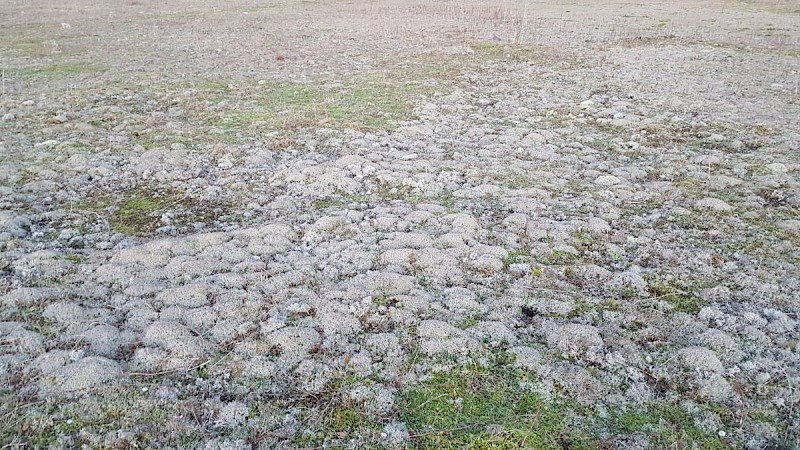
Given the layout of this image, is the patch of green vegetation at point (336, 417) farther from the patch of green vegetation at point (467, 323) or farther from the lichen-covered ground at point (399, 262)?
the patch of green vegetation at point (467, 323)

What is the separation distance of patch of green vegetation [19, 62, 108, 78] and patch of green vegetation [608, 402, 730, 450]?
1382 centimetres

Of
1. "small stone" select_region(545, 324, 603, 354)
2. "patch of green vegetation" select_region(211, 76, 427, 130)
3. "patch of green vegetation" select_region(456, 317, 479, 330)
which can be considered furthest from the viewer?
"patch of green vegetation" select_region(211, 76, 427, 130)

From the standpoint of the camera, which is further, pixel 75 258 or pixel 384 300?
pixel 75 258

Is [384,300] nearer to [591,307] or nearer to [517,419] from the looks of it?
[517,419]

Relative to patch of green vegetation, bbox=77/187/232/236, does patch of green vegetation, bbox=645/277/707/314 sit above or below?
below

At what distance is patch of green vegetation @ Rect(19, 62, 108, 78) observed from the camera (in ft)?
42.3

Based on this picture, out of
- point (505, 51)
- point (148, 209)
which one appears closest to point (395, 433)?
point (148, 209)

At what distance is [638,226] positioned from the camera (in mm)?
6277

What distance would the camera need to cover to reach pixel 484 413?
362 centimetres

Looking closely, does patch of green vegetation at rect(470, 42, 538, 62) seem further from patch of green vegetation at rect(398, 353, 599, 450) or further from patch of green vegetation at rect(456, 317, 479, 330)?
patch of green vegetation at rect(398, 353, 599, 450)

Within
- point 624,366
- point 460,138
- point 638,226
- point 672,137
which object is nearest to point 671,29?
point 672,137

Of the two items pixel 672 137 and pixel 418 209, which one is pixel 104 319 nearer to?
pixel 418 209

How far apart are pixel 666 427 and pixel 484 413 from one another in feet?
3.75

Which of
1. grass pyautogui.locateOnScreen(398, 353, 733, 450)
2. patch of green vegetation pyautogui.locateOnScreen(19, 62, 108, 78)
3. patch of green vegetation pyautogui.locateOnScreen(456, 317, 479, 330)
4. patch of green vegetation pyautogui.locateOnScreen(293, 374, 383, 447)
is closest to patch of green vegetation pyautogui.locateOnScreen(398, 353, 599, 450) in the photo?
grass pyautogui.locateOnScreen(398, 353, 733, 450)
